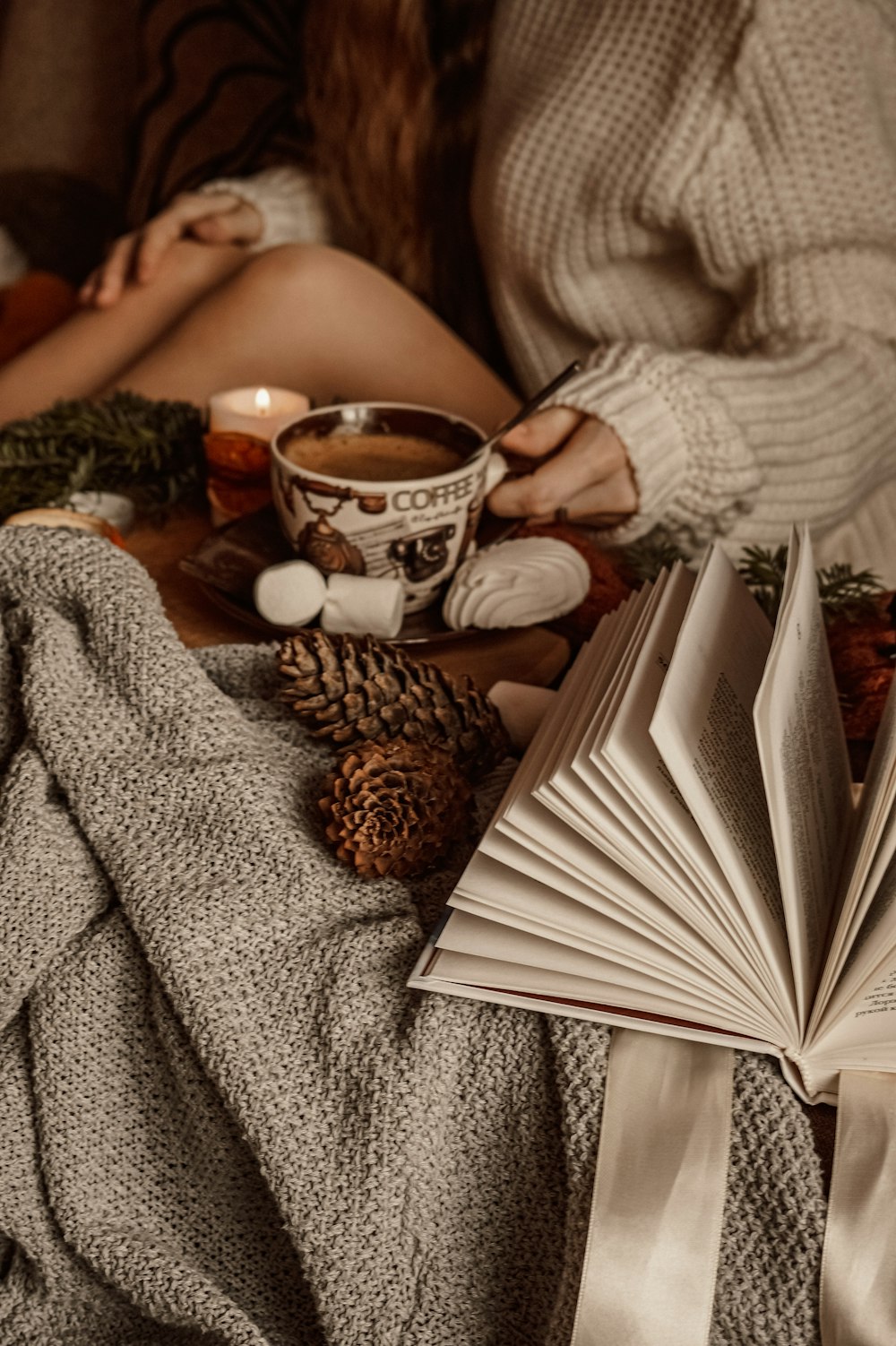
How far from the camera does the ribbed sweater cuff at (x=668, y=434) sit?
36.7 inches

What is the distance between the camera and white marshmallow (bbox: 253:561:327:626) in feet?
2.42

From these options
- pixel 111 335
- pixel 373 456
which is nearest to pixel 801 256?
pixel 373 456

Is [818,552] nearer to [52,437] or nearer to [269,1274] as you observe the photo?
[52,437]

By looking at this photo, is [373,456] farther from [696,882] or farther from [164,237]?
[164,237]

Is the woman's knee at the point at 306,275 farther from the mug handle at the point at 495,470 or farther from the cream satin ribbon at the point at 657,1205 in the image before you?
the cream satin ribbon at the point at 657,1205

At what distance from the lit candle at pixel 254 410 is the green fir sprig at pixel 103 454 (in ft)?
0.18

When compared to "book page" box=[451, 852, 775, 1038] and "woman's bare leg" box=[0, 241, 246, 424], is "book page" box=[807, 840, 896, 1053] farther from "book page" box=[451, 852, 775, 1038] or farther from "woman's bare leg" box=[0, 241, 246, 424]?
"woman's bare leg" box=[0, 241, 246, 424]

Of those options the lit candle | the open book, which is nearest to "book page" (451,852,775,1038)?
the open book

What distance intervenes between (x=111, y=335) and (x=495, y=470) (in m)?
0.68

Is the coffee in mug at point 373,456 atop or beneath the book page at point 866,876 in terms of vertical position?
beneath

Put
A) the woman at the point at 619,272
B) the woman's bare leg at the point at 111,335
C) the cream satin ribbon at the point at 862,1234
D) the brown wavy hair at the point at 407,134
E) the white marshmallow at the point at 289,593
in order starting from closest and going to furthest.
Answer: the cream satin ribbon at the point at 862,1234 → the white marshmallow at the point at 289,593 → the woman at the point at 619,272 → the woman's bare leg at the point at 111,335 → the brown wavy hair at the point at 407,134

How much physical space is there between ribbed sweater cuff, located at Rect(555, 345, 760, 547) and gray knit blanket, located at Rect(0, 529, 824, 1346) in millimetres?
475

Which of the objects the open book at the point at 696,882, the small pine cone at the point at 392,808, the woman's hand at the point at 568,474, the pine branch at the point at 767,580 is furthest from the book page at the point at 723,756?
the woman's hand at the point at 568,474

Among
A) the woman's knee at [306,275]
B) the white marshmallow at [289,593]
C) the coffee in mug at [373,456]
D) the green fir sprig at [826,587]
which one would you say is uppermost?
the coffee in mug at [373,456]
